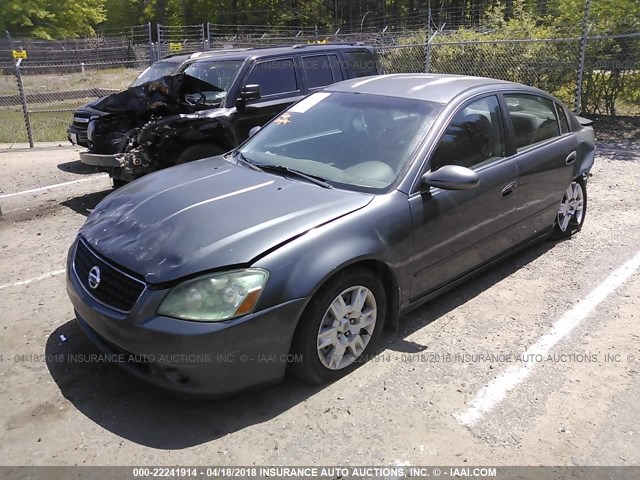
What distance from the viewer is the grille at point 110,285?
2812mm

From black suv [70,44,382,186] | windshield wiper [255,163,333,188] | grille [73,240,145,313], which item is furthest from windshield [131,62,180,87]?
grille [73,240,145,313]

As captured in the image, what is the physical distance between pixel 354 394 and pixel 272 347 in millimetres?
645

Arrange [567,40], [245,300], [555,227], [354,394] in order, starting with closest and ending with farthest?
[245,300]
[354,394]
[555,227]
[567,40]

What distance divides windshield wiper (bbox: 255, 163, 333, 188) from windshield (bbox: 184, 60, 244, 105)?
11.6 feet

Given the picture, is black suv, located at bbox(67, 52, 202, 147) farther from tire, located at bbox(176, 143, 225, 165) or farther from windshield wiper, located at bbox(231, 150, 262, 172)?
windshield wiper, located at bbox(231, 150, 262, 172)

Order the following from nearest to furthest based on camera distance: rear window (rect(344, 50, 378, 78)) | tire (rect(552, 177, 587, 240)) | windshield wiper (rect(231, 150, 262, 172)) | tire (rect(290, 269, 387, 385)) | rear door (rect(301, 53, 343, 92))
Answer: tire (rect(290, 269, 387, 385)) → windshield wiper (rect(231, 150, 262, 172)) → tire (rect(552, 177, 587, 240)) → rear door (rect(301, 53, 343, 92)) → rear window (rect(344, 50, 378, 78))

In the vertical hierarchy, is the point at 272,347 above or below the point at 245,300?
below

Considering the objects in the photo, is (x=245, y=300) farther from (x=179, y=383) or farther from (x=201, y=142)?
(x=201, y=142)

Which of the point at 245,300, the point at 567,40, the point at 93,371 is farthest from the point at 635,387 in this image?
the point at 567,40

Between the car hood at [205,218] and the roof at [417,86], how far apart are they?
3.65ft

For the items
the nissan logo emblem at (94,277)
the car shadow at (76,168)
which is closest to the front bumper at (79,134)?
the car shadow at (76,168)

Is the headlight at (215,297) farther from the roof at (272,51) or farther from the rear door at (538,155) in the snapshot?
the roof at (272,51)

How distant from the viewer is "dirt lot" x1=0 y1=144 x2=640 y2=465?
270 centimetres

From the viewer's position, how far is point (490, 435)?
2826 mm
